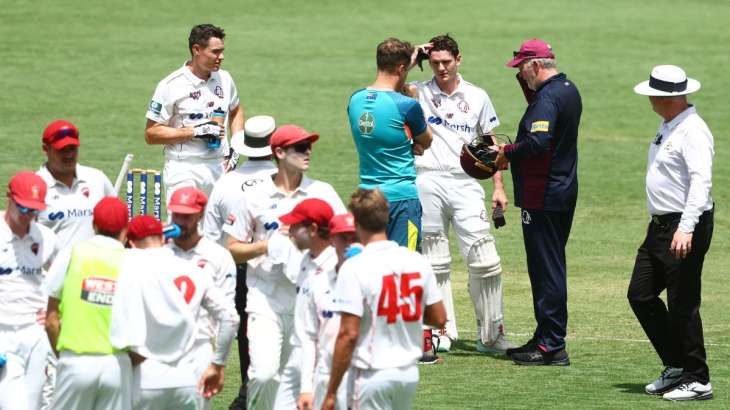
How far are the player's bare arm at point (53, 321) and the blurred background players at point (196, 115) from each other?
4666mm

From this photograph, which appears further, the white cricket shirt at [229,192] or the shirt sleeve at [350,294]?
the white cricket shirt at [229,192]

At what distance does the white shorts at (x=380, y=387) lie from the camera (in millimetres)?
6953

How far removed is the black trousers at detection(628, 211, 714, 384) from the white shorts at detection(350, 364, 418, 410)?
329cm

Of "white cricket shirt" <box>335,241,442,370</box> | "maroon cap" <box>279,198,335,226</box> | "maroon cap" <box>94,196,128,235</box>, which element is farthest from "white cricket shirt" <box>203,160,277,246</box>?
"white cricket shirt" <box>335,241,442,370</box>

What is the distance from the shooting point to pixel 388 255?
6.99 m

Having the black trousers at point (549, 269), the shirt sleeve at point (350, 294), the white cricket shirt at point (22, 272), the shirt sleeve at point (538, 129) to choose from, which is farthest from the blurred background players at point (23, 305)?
the black trousers at point (549, 269)

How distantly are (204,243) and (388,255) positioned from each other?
1335 millimetres

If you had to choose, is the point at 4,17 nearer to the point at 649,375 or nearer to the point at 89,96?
the point at 89,96

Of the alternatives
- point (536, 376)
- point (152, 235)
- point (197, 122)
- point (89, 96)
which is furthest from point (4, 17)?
point (152, 235)

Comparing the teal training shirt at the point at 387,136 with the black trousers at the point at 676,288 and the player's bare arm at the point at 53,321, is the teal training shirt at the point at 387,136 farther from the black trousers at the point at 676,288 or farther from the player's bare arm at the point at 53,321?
the player's bare arm at the point at 53,321

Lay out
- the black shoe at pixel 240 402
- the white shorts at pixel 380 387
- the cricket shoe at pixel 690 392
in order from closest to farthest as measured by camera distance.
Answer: the white shorts at pixel 380 387 → the black shoe at pixel 240 402 → the cricket shoe at pixel 690 392

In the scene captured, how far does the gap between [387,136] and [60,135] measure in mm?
2468

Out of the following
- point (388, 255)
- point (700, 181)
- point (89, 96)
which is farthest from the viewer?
point (89, 96)

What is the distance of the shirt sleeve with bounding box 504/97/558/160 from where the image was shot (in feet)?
34.3
